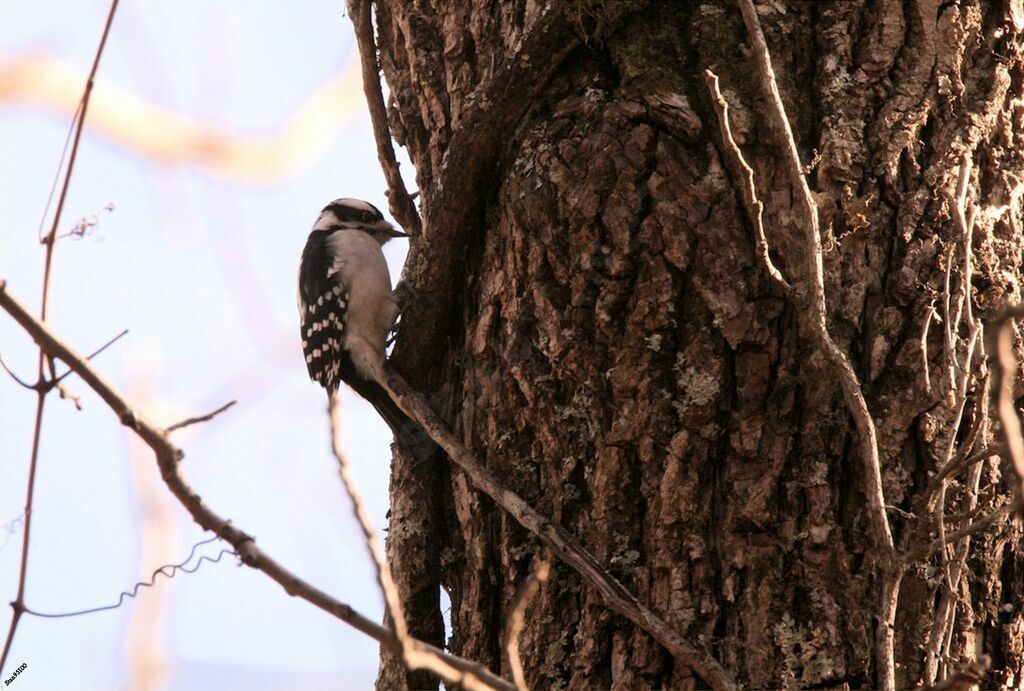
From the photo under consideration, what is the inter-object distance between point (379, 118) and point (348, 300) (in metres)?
1.52

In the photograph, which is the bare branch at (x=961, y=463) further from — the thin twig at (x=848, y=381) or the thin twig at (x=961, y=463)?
the thin twig at (x=848, y=381)

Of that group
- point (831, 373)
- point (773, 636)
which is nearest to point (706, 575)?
point (773, 636)

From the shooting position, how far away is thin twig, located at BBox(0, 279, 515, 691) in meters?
1.73

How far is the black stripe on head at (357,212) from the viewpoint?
17.9ft

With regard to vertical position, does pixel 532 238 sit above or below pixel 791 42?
below

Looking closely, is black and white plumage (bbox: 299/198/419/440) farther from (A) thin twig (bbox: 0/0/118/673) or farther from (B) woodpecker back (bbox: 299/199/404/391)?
(A) thin twig (bbox: 0/0/118/673)

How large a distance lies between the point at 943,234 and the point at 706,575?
0.90 metres

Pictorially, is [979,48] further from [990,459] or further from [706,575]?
[706,575]

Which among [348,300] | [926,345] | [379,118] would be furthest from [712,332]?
[348,300]

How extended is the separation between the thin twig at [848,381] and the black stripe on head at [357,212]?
10.6ft

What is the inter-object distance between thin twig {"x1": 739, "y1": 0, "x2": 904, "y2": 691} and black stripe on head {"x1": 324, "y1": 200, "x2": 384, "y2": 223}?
324 centimetres

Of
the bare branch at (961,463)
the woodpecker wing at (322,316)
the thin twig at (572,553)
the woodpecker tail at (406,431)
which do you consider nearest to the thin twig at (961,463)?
the bare branch at (961,463)

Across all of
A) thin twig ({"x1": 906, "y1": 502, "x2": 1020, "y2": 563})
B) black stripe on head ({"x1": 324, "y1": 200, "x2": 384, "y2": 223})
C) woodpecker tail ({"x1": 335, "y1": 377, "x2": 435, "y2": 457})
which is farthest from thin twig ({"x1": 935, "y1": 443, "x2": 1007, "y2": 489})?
black stripe on head ({"x1": 324, "y1": 200, "x2": 384, "y2": 223})

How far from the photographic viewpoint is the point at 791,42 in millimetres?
2717
